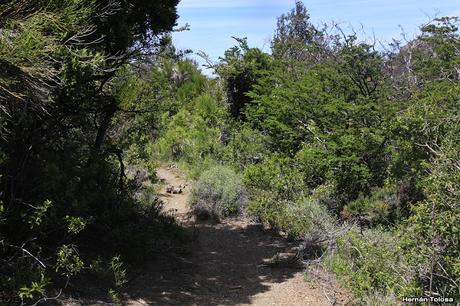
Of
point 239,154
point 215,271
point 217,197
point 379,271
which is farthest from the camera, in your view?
point 239,154

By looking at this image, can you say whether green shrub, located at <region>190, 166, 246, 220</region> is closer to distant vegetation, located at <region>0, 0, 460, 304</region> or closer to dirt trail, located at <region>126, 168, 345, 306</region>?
distant vegetation, located at <region>0, 0, 460, 304</region>

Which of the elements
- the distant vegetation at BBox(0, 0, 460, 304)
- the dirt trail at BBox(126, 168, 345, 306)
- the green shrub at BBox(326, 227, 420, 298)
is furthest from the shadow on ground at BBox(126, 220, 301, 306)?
the green shrub at BBox(326, 227, 420, 298)

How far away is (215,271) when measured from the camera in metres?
7.43

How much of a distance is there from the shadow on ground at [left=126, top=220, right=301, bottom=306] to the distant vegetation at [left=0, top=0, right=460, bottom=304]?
1.29ft

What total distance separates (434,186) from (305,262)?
105 inches

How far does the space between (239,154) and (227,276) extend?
19.1 ft

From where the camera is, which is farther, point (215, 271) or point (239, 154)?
point (239, 154)

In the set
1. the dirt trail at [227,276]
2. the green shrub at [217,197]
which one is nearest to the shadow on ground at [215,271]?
the dirt trail at [227,276]

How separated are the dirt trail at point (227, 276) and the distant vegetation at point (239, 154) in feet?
1.27

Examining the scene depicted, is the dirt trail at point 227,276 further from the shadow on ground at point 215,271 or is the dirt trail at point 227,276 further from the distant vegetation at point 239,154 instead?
A: the distant vegetation at point 239,154

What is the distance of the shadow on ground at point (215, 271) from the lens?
627 cm

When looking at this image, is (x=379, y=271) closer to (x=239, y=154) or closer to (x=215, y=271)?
(x=215, y=271)

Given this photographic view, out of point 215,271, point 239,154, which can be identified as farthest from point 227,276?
point 239,154

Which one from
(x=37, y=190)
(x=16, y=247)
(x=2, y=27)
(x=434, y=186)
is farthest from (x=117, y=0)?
(x=434, y=186)
